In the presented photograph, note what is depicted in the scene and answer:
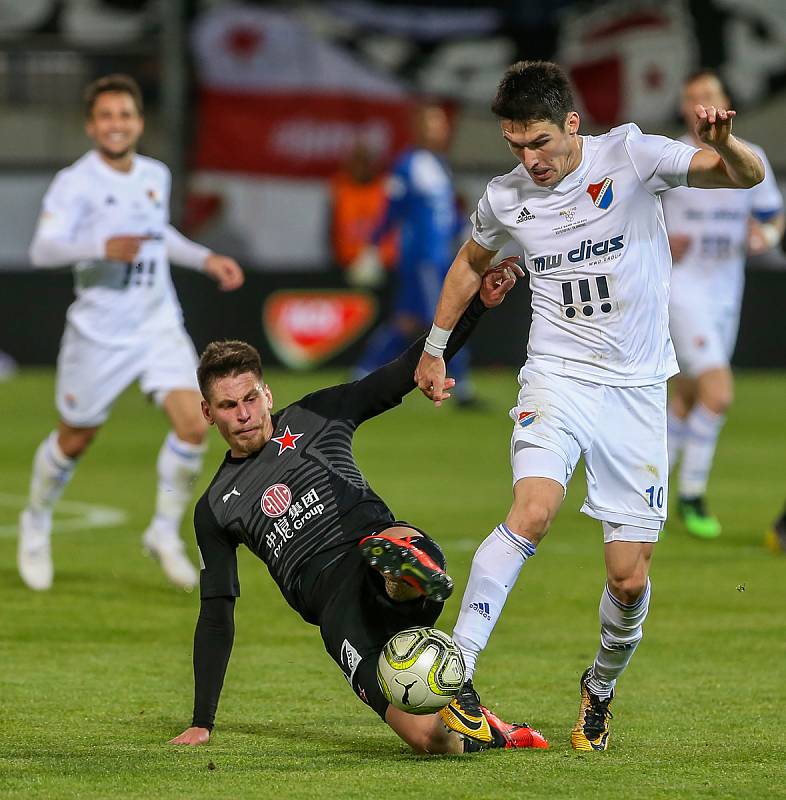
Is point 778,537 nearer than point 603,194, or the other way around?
point 603,194

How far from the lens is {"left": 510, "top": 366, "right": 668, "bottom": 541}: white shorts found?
531 centimetres

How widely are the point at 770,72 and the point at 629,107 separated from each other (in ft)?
6.97

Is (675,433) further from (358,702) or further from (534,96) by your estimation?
(534,96)

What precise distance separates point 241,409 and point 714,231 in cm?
555

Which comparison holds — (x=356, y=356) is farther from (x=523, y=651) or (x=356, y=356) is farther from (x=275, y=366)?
(x=523, y=651)

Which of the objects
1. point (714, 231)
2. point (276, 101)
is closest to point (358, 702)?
point (714, 231)

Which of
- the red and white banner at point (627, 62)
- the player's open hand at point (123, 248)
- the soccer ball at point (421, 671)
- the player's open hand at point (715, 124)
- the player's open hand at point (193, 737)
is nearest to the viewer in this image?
the soccer ball at point (421, 671)

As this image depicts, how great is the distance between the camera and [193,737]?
514cm

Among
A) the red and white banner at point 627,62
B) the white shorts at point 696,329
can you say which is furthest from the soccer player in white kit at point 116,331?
the red and white banner at point 627,62

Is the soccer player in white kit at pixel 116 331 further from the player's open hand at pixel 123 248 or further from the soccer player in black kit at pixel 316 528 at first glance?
the soccer player in black kit at pixel 316 528

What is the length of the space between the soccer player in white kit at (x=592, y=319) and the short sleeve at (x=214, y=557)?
30.7 inches

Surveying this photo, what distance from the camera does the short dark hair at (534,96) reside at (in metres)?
5.19

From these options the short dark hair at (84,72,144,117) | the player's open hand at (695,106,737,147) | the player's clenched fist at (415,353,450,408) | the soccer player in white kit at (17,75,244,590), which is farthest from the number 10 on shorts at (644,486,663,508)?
the short dark hair at (84,72,144,117)

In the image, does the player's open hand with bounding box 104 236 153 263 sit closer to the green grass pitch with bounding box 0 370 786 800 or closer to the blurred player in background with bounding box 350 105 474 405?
the green grass pitch with bounding box 0 370 786 800
